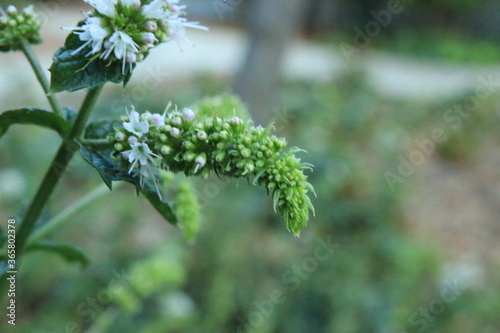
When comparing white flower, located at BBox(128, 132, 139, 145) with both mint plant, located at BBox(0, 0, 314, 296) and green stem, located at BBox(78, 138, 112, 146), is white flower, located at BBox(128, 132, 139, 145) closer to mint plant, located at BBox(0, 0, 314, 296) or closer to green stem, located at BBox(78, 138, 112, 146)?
mint plant, located at BBox(0, 0, 314, 296)

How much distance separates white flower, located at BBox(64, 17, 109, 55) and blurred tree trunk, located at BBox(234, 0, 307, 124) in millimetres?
5460

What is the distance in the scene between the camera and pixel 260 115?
21.5 ft

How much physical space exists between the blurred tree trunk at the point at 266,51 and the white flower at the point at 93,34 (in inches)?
215

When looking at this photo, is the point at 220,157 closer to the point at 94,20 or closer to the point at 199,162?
the point at 199,162

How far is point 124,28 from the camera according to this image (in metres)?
1.24

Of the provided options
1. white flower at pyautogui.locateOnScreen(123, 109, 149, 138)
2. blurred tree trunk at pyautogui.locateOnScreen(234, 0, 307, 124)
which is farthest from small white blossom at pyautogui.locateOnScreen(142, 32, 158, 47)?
blurred tree trunk at pyautogui.locateOnScreen(234, 0, 307, 124)

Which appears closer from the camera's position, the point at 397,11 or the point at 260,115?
the point at 260,115

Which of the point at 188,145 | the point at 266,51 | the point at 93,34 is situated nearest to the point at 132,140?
the point at 188,145

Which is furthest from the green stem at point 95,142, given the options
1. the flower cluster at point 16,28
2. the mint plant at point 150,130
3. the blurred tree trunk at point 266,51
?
the blurred tree trunk at point 266,51

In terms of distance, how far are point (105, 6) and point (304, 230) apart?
375 centimetres

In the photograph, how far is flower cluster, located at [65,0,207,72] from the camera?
120cm

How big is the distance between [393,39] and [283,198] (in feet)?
40.0

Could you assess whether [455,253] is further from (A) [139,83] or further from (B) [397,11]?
(B) [397,11]

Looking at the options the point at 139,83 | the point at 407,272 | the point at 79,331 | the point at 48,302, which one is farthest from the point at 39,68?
the point at 139,83
